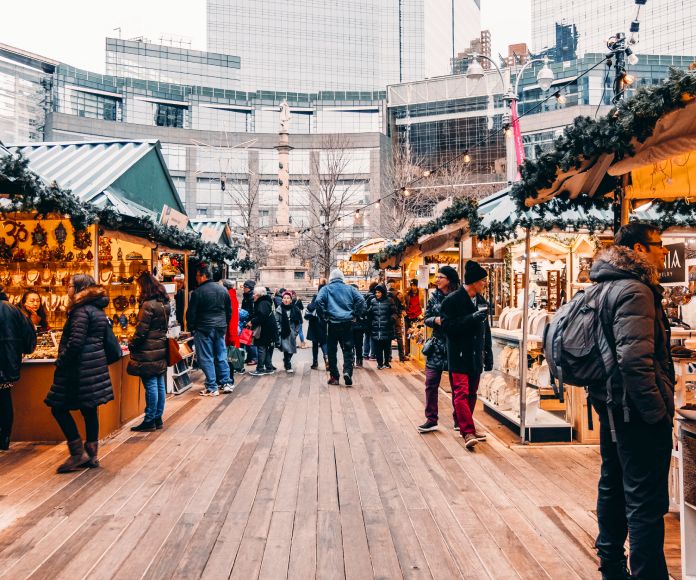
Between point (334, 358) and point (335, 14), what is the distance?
8366cm

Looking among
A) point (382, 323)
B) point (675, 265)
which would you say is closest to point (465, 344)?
point (675, 265)

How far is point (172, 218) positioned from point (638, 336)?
7.36 meters

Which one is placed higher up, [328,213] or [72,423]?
[328,213]

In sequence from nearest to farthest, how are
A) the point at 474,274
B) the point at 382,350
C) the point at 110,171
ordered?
the point at 474,274 → the point at 110,171 → the point at 382,350

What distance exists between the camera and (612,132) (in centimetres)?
388

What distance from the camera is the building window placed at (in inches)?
2505

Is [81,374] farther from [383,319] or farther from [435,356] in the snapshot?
[383,319]

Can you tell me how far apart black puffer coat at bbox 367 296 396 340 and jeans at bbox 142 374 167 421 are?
562 centimetres

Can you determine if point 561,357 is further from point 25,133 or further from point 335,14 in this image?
point 335,14

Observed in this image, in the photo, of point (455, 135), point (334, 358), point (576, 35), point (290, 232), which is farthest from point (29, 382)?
point (576, 35)

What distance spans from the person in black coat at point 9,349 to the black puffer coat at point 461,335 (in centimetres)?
403

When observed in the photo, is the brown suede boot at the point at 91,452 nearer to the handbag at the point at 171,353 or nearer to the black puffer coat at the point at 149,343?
the black puffer coat at the point at 149,343

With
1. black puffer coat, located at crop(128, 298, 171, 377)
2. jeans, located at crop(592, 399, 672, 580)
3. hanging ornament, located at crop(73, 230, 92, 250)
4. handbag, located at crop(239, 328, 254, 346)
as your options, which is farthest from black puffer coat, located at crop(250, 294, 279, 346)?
jeans, located at crop(592, 399, 672, 580)

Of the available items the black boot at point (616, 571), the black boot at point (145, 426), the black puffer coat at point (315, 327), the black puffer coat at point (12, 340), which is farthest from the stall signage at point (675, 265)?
the black puffer coat at point (315, 327)
